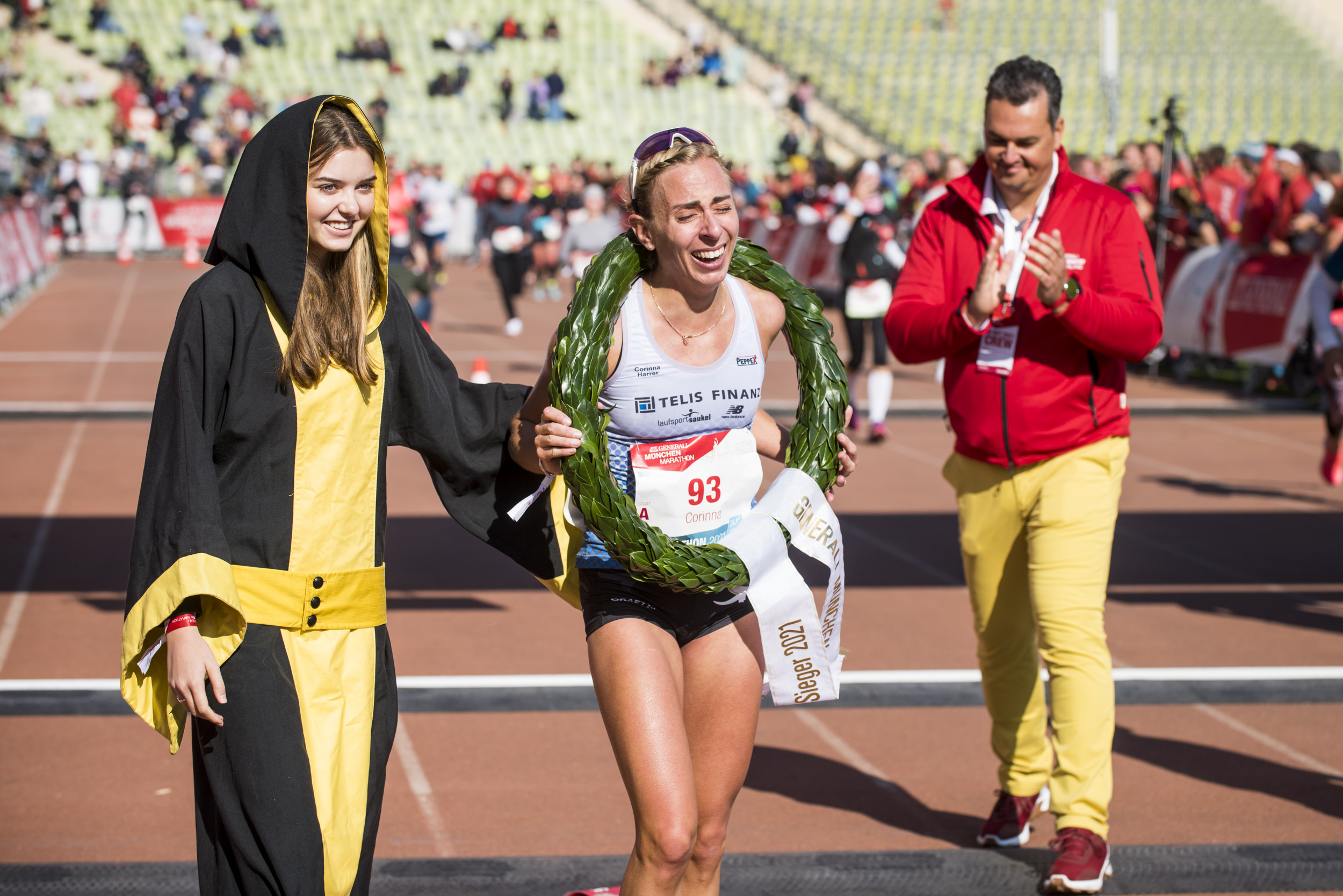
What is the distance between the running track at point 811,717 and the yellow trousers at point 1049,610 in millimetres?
319

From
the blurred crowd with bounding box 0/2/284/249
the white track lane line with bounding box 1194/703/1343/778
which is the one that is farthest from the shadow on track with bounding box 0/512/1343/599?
the blurred crowd with bounding box 0/2/284/249

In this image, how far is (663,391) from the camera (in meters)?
3.39

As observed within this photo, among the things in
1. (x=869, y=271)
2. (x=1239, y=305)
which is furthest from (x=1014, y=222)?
(x=1239, y=305)

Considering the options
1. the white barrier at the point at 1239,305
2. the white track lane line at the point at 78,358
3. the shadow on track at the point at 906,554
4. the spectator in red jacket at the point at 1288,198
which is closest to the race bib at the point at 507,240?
the white track lane line at the point at 78,358

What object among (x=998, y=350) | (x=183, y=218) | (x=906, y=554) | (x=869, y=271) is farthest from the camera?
(x=183, y=218)

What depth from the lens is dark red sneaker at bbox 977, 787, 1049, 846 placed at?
15.0ft

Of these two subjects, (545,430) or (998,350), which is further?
(998,350)

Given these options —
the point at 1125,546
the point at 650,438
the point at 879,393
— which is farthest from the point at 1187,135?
the point at 650,438

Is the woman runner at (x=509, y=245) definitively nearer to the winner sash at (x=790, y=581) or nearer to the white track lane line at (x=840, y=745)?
the white track lane line at (x=840, y=745)

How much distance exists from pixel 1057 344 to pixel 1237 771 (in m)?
1.99

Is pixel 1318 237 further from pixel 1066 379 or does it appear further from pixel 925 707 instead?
pixel 1066 379

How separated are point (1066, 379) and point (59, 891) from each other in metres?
3.26

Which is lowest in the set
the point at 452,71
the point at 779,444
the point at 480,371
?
the point at 452,71

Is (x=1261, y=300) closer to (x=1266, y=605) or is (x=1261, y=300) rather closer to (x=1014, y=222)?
(x=1266, y=605)
